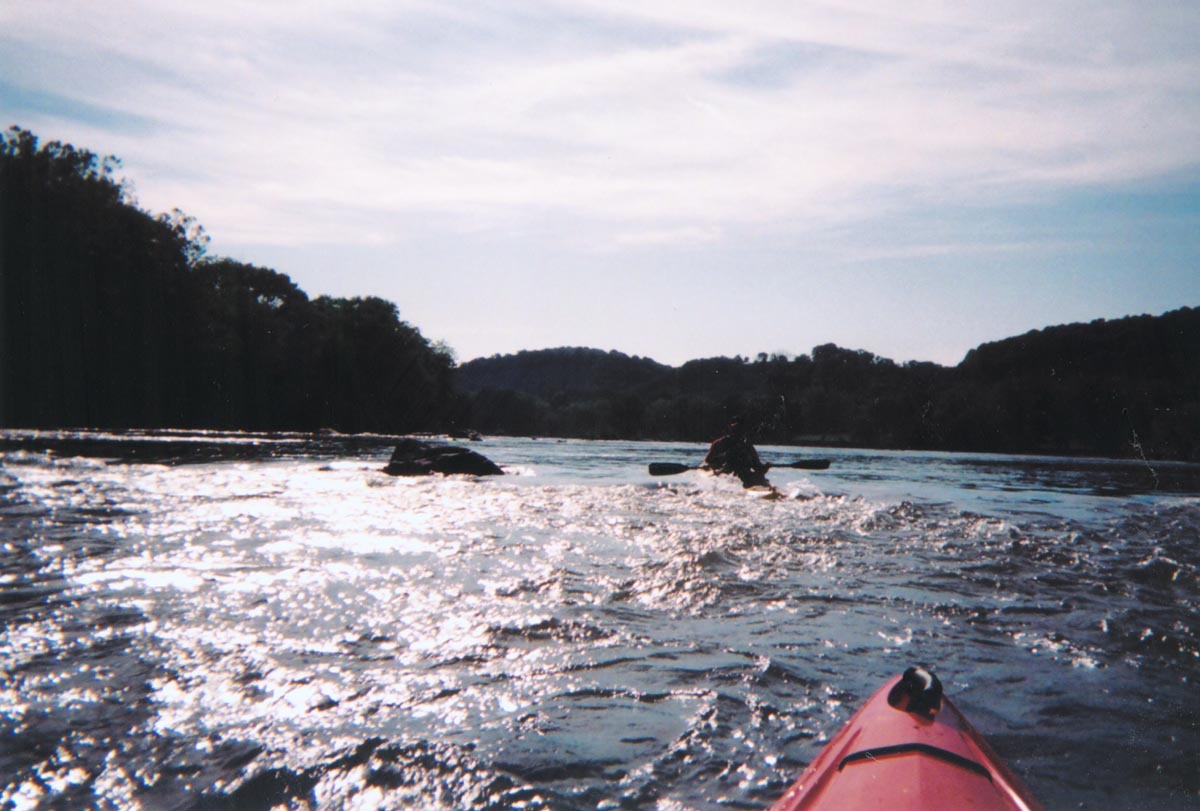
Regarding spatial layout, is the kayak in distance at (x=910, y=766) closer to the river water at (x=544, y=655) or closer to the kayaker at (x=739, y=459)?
the river water at (x=544, y=655)

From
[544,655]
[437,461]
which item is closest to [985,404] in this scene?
[437,461]

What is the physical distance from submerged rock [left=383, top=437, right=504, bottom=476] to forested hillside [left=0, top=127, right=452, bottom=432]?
1347 inches

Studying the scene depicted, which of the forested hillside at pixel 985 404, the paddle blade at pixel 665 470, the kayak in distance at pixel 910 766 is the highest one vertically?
the forested hillside at pixel 985 404

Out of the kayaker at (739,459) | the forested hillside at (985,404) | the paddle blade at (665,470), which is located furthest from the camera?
the forested hillside at (985,404)

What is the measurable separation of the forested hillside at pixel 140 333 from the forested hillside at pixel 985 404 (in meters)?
23.1

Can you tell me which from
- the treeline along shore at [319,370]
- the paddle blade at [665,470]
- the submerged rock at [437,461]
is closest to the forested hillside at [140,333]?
the treeline along shore at [319,370]

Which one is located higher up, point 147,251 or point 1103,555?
point 147,251

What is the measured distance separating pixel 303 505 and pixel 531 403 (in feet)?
384

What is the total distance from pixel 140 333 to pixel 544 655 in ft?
179

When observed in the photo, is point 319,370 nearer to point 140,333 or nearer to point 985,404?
point 140,333

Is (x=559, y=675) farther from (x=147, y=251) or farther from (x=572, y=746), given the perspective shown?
(x=147, y=251)

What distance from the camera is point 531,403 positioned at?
129375 millimetres

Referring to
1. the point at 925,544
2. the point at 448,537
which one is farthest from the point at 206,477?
the point at 925,544

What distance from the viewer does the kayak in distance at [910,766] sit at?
92.0 inches
